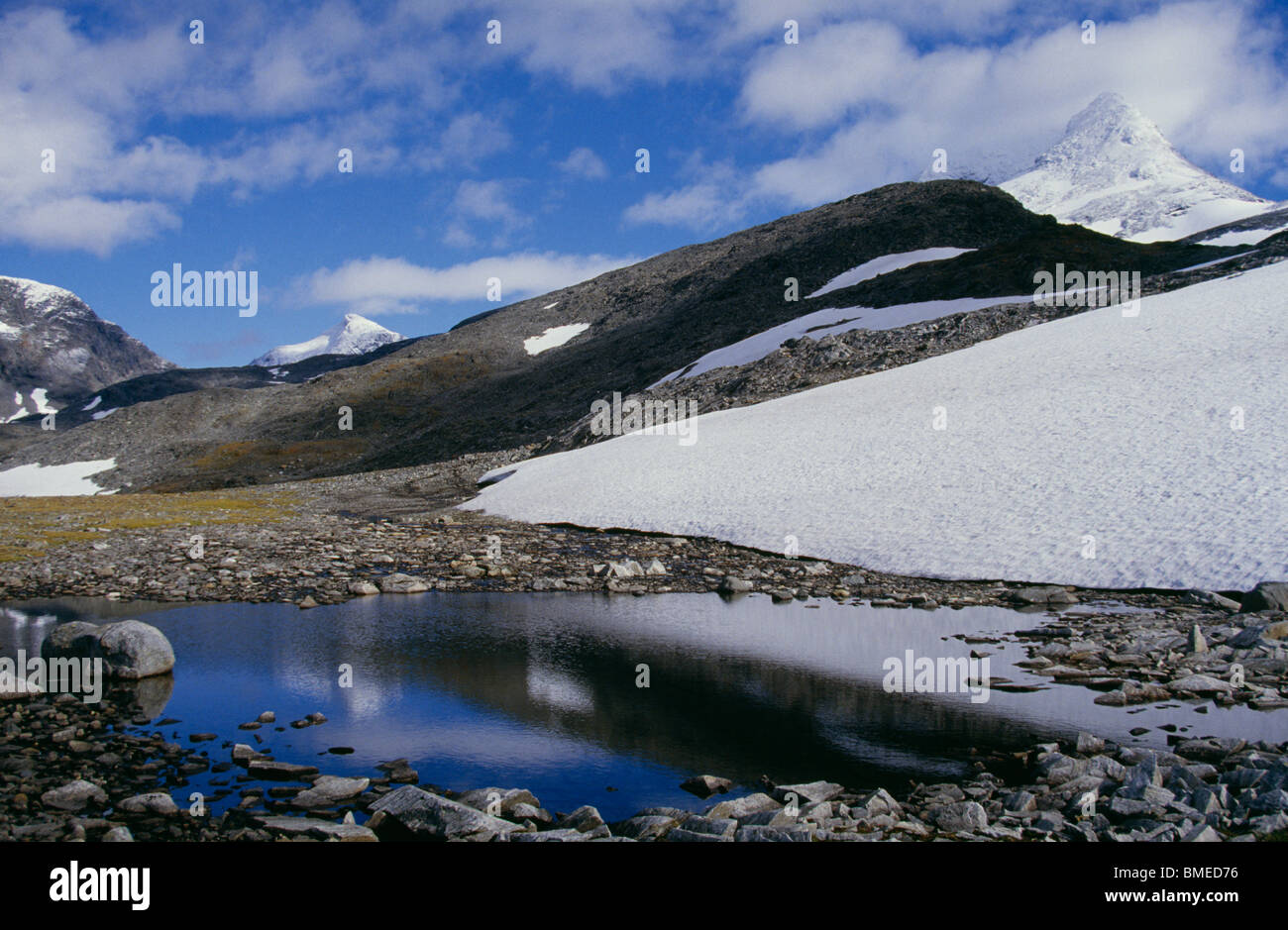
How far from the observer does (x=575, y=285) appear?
155750 mm

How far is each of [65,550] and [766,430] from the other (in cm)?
3176

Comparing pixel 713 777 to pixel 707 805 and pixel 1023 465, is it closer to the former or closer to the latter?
pixel 707 805

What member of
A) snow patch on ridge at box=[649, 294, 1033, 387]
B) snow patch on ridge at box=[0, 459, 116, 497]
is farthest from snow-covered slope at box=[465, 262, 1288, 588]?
snow patch on ridge at box=[0, 459, 116, 497]

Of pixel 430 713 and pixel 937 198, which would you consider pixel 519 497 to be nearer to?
pixel 430 713

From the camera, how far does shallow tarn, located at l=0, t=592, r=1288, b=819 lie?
11.9 m

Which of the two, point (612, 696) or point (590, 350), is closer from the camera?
point (612, 696)

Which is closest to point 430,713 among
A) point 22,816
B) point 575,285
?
point 22,816

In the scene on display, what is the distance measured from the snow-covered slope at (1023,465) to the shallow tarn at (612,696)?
3.98m

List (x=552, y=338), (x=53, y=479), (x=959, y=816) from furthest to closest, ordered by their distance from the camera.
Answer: (x=552, y=338) → (x=53, y=479) → (x=959, y=816)

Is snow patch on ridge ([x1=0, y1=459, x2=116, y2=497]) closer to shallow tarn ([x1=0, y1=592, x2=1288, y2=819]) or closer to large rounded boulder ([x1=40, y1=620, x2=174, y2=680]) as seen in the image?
shallow tarn ([x1=0, y1=592, x2=1288, y2=819])

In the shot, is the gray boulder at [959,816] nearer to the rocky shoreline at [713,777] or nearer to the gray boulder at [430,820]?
the rocky shoreline at [713,777]

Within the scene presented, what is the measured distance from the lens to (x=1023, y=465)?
2748 cm

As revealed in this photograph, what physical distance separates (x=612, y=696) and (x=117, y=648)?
10.5 metres

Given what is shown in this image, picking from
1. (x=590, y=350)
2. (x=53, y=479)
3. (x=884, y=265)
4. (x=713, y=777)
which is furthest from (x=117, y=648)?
(x=53, y=479)
